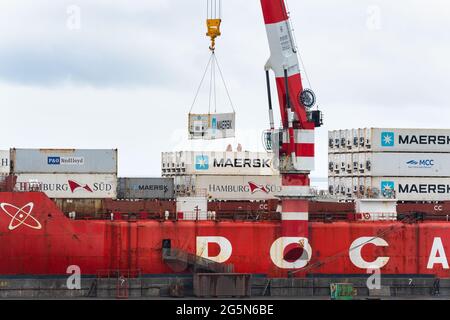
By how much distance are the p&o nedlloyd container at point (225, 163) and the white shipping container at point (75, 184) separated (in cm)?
1069

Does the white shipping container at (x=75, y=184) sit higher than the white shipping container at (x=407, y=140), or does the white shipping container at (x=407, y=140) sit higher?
the white shipping container at (x=407, y=140)

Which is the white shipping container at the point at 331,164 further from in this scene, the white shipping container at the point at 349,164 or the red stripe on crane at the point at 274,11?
the red stripe on crane at the point at 274,11

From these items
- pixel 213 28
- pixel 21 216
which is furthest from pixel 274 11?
pixel 21 216

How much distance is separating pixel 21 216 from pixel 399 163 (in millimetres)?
24862

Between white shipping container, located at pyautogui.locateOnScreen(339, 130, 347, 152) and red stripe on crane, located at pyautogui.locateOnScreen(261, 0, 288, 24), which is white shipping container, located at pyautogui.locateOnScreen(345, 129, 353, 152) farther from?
red stripe on crane, located at pyautogui.locateOnScreen(261, 0, 288, 24)

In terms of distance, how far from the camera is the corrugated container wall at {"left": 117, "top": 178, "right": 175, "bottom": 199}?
129 m

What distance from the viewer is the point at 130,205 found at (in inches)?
4941

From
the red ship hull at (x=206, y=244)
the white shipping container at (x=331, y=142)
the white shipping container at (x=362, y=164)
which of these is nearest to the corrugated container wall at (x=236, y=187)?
the white shipping container at (x=331, y=142)

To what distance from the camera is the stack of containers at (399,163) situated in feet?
424

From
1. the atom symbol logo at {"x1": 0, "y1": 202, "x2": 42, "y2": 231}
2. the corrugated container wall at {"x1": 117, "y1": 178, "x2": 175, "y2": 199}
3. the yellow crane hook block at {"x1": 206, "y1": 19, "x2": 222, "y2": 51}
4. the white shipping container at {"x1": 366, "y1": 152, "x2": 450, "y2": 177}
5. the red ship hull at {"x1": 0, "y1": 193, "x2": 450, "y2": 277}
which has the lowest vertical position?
the red ship hull at {"x1": 0, "y1": 193, "x2": 450, "y2": 277}

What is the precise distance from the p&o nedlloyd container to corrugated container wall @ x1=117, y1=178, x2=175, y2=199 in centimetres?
542

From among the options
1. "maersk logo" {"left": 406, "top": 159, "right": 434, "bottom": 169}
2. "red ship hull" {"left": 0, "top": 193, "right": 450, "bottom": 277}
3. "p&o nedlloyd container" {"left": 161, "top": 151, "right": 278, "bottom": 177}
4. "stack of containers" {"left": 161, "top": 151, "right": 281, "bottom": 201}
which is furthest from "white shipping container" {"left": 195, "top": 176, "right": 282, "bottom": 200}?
"maersk logo" {"left": 406, "top": 159, "right": 434, "bottom": 169}

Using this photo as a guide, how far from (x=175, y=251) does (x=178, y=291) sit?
2.63 metres

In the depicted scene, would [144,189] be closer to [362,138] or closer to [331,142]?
[331,142]
